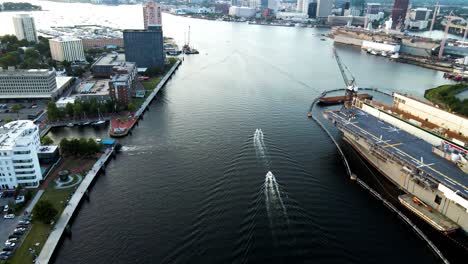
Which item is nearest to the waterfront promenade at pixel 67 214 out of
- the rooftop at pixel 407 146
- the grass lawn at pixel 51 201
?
the grass lawn at pixel 51 201

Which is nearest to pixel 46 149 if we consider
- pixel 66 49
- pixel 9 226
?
pixel 9 226

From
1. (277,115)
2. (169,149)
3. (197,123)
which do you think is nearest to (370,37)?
(277,115)

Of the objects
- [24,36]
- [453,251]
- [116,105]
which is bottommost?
[453,251]

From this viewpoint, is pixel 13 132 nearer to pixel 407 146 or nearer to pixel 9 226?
pixel 9 226

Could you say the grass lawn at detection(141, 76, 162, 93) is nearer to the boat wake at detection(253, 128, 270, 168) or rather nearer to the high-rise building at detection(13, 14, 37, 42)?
the boat wake at detection(253, 128, 270, 168)

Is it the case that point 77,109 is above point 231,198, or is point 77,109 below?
above

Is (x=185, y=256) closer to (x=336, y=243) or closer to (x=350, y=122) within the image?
(x=336, y=243)

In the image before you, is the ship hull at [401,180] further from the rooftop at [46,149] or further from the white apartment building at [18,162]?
the white apartment building at [18,162]
